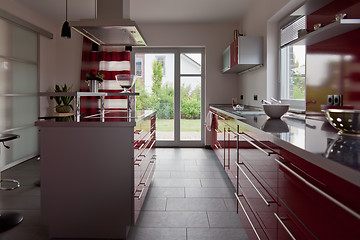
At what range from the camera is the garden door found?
265 inches

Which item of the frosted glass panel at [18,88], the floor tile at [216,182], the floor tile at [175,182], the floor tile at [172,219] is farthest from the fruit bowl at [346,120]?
the frosted glass panel at [18,88]

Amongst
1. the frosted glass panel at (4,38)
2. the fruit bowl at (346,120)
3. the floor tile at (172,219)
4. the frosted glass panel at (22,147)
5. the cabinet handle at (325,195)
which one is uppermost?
the frosted glass panel at (4,38)

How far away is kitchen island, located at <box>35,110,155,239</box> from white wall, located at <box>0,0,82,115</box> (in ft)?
12.8

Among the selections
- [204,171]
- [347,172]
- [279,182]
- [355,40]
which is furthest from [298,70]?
[347,172]

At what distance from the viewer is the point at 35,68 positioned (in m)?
5.63

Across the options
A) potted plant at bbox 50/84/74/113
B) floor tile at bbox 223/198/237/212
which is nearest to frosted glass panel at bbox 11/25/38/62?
potted plant at bbox 50/84/74/113

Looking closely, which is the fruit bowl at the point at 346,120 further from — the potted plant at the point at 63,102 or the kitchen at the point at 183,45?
the potted plant at the point at 63,102

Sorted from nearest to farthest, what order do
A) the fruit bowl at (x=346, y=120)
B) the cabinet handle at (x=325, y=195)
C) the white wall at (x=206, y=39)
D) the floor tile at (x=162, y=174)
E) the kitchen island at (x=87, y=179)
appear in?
the cabinet handle at (x=325, y=195), the fruit bowl at (x=346, y=120), the kitchen island at (x=87, y=179), the floor tile at (x=162, y=174), the white wall at (x=206, y=39)

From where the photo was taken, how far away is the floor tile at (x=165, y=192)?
344 cm

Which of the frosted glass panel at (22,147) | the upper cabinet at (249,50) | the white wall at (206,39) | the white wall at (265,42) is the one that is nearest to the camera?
the white wall at (265,42)

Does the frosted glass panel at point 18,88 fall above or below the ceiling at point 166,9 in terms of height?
below

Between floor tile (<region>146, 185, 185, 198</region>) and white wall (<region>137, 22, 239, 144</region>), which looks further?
white wall (<region>137, 22, 239, 144</region>)

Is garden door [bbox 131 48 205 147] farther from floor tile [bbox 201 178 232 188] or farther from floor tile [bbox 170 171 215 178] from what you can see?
floor tile [bbox 201 178 232 188]

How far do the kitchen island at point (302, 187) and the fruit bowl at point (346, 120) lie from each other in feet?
0.23
